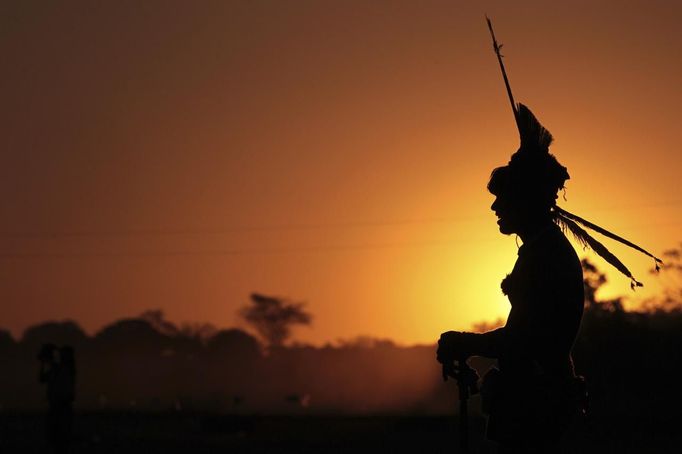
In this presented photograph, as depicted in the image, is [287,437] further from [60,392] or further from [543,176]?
[543,176]

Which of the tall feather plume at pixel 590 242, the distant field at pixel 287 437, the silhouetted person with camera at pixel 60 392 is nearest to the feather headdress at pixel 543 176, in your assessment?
the tall feather plume at pixel 590 242

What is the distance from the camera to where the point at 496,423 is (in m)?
5.77

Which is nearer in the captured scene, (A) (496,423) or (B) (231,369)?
(A) (496,423)

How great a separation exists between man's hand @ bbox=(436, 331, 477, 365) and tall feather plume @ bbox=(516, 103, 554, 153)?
103cm

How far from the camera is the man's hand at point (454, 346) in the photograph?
18.5 feet

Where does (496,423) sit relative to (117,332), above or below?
below

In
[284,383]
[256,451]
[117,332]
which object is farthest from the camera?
[117,332]

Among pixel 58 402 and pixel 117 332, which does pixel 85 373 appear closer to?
pixel 117 332

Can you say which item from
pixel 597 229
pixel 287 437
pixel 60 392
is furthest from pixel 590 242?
pixel 287 437

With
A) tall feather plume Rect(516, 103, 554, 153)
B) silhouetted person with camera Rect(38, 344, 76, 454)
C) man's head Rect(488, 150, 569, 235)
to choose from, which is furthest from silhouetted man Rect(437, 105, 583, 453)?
silhouetted person with camera Rect(38, 344, 76, 454)

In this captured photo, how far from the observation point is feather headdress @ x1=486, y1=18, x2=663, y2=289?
6.11 meters

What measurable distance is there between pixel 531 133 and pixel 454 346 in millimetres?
1181

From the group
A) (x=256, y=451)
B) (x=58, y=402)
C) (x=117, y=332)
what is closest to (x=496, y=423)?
(x=58, y=402)

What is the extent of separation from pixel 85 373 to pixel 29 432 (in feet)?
340
